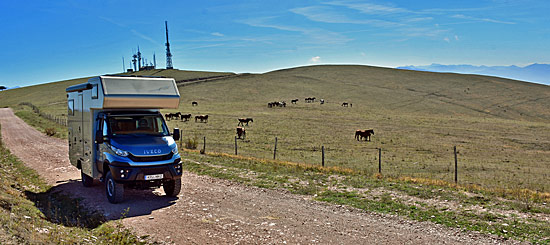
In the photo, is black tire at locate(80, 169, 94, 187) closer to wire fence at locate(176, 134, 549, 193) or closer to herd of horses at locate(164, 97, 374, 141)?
wire fence at locate(176, 134, 549, 193)

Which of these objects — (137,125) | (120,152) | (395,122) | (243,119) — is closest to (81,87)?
(137,125)

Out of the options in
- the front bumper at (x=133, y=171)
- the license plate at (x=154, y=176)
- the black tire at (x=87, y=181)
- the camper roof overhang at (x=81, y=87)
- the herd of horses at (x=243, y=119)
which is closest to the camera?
the front bumper at (x=133, y=171)

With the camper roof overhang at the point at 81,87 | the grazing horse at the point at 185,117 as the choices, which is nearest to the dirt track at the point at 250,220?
the camper roof overhang at the point at 81,87

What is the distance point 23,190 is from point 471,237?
13132 mm

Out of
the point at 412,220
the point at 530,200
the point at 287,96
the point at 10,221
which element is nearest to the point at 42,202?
the point at 10,221

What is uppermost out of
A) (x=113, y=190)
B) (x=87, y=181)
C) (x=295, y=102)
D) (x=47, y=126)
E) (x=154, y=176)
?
(x=295, y=102)

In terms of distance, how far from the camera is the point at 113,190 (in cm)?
1145

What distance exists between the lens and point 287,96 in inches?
3494

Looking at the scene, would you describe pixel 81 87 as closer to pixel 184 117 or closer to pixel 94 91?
pixel 94 91

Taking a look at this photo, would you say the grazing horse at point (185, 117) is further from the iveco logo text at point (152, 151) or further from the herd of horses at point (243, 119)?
the iveco logo text at point (152, 151)

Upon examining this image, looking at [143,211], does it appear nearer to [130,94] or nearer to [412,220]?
[130,94]

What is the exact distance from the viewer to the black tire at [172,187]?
12312mm

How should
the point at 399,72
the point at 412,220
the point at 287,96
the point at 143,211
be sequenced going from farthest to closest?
the point at 399,72
the point at 287,96
the point at 143,211
the point at 412,220

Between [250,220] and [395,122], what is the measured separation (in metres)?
46.7
